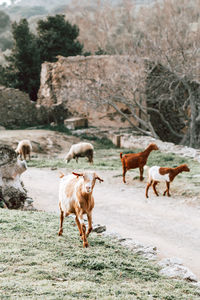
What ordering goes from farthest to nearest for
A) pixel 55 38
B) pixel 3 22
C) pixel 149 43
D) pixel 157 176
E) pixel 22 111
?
pixel 3 22 < pixel 55 38 < pixel 149 43 < pixel 22 111 < pixel 157 176

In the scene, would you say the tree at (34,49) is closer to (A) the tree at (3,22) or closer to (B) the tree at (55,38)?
(B) the tree at (55,38)

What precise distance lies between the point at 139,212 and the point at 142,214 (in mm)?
183

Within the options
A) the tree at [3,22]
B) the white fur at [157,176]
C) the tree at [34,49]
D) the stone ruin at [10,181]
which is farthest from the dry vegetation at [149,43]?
the stone ruin at [10,181]

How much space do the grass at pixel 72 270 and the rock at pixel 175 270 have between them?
15cm

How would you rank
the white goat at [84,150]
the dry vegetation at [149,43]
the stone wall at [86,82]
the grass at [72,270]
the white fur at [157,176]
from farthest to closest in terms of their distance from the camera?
the stone wall at [86,82]
the dry vegetation at [149,43]
the white goat at [84,150]
the white fur at [157,176]
the grass at [72,270]

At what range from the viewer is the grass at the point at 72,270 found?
4.37 meters

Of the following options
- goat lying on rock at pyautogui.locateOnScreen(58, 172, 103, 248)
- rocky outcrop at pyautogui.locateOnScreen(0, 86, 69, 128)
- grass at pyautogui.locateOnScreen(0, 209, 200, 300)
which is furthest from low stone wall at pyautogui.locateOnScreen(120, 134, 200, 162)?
goat lying on rock at pyautogui.locateOnScreen(58, 172, 103, 248)

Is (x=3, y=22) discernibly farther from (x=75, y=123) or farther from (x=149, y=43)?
(x=75, y=123)

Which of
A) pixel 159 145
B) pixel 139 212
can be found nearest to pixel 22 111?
pixel 159 145

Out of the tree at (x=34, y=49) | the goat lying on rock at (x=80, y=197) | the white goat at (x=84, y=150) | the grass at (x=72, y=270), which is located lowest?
the grass at (x=72, y=270)

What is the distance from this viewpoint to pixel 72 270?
5156mm

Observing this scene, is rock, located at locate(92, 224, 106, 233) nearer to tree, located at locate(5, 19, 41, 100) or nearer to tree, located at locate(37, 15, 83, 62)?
tree, located at locate(5, 19, 41, 100)

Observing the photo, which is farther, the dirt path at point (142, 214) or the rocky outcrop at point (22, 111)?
the rocky outcrop at point (22, 111)

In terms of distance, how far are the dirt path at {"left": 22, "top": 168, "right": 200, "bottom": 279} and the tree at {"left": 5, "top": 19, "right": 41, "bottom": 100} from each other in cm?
1793
